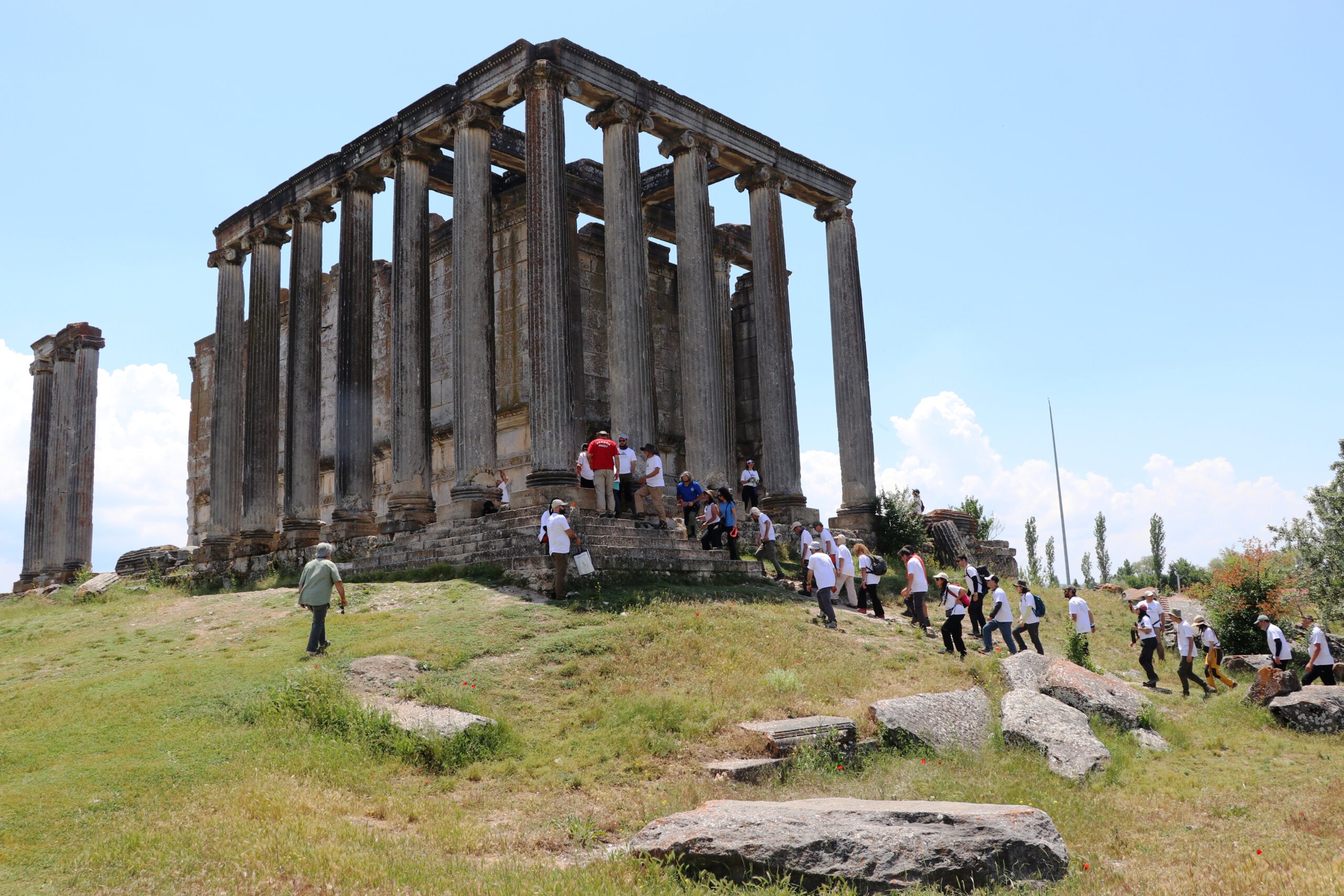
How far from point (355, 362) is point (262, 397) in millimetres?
4831

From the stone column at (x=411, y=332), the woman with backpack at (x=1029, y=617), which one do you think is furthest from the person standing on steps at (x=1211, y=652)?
the stone column at (x=411, y=332)

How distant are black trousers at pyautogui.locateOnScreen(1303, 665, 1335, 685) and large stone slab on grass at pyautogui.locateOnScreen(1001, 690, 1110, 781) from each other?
849cm

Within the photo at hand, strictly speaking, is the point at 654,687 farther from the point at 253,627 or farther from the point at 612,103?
the point at 612,103

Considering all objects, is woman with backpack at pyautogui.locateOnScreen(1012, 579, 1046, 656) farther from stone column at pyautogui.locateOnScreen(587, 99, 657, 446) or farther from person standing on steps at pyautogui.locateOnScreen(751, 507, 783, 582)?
stone column at pyautogui.locateOnScreen(587, 99, 657, 446)

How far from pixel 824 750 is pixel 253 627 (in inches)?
408

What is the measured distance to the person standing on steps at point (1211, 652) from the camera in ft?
60.3

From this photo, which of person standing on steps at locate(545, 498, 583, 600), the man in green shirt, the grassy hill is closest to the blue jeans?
the grassy hill

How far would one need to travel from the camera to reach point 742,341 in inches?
1267

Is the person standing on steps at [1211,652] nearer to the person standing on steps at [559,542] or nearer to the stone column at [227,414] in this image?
the person standing on steps at [559,542]

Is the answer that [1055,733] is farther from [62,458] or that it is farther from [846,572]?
[62,458]

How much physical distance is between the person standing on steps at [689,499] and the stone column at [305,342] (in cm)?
1169

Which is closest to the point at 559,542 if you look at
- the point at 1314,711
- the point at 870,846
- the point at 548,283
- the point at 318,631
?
the point at 318,631

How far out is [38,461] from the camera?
38.0 m

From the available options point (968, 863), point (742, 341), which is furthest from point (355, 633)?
point (742, 341)
